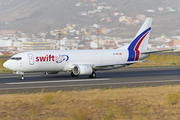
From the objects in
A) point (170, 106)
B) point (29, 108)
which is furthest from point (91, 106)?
point (170, 106)

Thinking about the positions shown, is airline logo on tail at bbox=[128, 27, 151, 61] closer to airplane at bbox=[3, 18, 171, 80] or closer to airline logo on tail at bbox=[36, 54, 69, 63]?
airplane at bbox=[3, 18, 171, 80]

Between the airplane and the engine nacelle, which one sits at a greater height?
the airplane

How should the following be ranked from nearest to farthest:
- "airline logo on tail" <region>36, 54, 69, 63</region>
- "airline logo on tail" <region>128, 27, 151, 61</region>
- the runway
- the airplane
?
1. the runway
2. the airplane
3. "airline logo on tail" <region>36, 54, 69, 63</region>
4. "airline logo on tail" <region>128, 27, 151, 61</region>

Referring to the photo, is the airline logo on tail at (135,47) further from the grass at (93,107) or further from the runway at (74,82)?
the grass at (93,107)

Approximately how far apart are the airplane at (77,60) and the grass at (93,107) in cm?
1215

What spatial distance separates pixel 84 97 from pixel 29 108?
13.9 ft

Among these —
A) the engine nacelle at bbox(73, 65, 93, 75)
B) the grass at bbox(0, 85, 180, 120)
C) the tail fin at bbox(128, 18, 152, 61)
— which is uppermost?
the tail fin at bbox(128, 18, 152, 61)

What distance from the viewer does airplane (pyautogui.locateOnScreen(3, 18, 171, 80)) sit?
32.3 metres

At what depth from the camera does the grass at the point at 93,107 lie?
51.5 feet

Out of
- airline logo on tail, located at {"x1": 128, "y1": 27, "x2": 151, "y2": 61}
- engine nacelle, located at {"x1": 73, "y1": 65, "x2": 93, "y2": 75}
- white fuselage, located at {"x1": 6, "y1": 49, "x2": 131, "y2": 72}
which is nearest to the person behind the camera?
white fuselage, located at {"x1": 6, "y1": 49, "x2": 131, "y2": 72}

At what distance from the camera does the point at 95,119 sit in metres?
15.4

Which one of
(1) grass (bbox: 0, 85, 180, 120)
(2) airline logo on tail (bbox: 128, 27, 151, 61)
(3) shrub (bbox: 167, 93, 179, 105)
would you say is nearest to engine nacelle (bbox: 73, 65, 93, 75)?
(2) airline logo on tail (bbox: 128, 27, 151, 61)

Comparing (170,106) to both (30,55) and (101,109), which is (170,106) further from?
(30,55)

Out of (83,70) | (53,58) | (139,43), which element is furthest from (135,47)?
(53,58)
